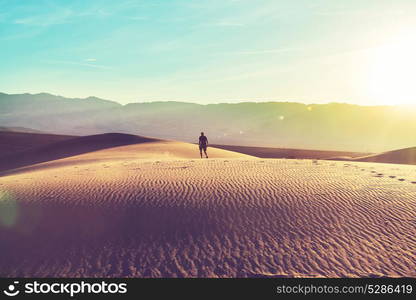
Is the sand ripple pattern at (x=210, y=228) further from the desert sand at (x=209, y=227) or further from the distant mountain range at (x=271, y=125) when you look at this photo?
the distant mountain range at (x=271, y=125)

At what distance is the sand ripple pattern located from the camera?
631 centimetres

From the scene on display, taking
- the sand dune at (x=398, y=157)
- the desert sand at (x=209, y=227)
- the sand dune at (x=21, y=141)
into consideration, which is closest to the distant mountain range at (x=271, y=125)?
the sand dune at (x=398, y=157)

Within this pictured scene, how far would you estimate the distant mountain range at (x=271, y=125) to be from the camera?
100125 mm

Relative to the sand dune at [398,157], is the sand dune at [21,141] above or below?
above

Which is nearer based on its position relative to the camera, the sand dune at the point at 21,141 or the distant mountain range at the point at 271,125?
the sand dune at the point at 21,141

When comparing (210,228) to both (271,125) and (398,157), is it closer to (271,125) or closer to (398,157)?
(398,157)

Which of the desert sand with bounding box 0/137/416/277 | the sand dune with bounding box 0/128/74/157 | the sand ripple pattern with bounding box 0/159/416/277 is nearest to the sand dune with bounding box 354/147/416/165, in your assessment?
the sand ripple pattern with bounding box 0/159/416/277

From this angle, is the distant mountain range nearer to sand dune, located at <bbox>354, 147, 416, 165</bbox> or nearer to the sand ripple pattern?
sand dune, located at <bbox>354, 147, 416, 165</bbox>

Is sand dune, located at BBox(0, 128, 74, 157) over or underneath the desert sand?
over

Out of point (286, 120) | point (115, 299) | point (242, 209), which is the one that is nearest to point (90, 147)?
point (242, 209)

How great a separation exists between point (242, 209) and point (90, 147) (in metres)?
26.0

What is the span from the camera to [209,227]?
767cm

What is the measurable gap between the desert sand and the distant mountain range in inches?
2794

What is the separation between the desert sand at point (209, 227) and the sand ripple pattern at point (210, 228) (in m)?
0.02
